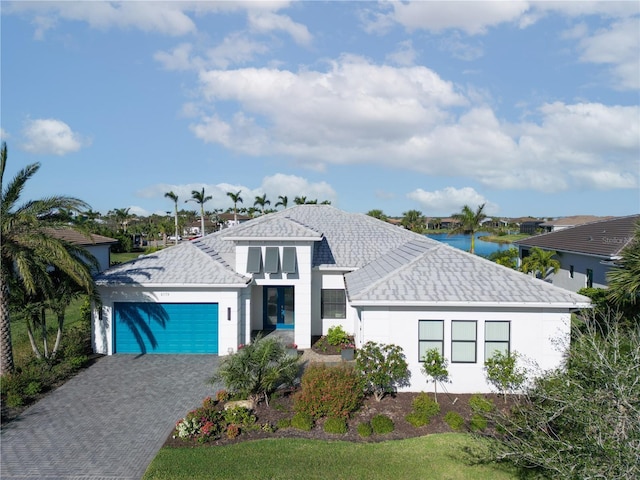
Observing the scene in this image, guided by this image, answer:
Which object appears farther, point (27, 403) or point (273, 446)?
point (27, 403)

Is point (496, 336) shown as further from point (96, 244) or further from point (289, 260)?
point (96, 244)

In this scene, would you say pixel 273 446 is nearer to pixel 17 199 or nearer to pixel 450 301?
pixel 450 301

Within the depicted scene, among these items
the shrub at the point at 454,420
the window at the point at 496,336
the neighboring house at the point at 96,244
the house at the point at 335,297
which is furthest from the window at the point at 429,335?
the neighboring house at the point at 96,244

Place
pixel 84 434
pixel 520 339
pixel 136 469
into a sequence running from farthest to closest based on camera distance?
pixel 520 339, pixel 84 434, pixel 136 469

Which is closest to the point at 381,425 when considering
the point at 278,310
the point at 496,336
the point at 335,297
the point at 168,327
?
the point at 496,336

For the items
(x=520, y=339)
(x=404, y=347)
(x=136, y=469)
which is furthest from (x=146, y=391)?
(x=520, y=339)
